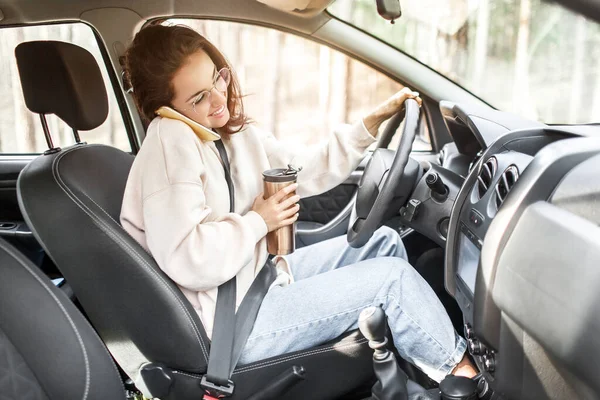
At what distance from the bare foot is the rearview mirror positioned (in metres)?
0.83

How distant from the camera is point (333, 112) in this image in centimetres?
295

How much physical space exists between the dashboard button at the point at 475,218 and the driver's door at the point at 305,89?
87 centimetres

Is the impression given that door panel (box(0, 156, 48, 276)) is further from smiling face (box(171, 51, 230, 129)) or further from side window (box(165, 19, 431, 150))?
smiling face (box(171, 51, 230, 129))

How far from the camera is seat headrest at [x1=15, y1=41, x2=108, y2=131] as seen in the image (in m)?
1.71

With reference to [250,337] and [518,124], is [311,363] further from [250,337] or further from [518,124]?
[518,124]

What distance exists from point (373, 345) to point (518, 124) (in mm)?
694

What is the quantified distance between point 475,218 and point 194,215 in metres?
0.62

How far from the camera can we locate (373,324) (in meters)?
1.42

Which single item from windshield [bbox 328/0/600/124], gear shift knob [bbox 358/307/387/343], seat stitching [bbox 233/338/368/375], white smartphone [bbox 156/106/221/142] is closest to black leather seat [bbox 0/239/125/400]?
seat stitching [bbox 233/338/368/375]

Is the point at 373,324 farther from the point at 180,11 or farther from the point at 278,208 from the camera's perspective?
the point at 180,11

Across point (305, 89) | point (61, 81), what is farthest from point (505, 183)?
point (305, 89)

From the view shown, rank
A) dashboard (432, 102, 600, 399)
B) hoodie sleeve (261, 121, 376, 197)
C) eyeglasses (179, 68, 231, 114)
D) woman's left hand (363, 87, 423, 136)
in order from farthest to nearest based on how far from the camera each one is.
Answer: hoodie sleeve (261, 121, 376, 197)
woman's left hand (363, 87, 423, 136)
eyeglasses (179, 68, 231, 114)
dashboard (432, 102, 600, 399)

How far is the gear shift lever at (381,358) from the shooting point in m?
1.42

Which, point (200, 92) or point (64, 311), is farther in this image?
point (200, 92)
